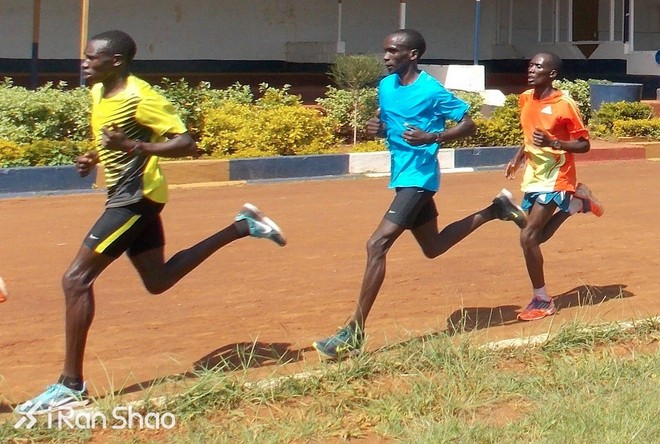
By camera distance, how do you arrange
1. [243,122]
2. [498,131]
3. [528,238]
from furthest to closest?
[498,131] → [243,122] → [528,238]

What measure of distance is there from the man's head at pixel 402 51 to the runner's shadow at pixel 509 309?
1.43 metres

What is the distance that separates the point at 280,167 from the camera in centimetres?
1177

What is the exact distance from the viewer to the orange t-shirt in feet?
20.1

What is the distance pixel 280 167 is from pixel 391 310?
5.62 m

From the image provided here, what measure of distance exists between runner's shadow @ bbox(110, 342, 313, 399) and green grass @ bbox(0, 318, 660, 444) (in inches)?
2.2

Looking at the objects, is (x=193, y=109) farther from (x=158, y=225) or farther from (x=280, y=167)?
(x=158, y=225)

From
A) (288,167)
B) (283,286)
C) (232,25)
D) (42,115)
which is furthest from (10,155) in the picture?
(232,25)

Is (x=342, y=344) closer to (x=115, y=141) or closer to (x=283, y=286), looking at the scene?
(x=115, y=141)

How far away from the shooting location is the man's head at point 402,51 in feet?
17.6

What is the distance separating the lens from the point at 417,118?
5.39m

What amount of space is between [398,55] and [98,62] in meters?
1.59

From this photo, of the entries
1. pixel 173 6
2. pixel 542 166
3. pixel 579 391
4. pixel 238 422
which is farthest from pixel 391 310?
pixel 173 6

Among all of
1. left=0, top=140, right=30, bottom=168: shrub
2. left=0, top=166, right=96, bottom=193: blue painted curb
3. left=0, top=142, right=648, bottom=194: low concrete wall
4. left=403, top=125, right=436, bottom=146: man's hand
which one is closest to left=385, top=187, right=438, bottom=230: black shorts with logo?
left=403, top=125, right=436, bottom=146: man's hand

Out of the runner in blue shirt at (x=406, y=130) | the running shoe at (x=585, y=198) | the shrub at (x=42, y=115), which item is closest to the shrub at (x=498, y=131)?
the shrub at (x=42, y=115)
